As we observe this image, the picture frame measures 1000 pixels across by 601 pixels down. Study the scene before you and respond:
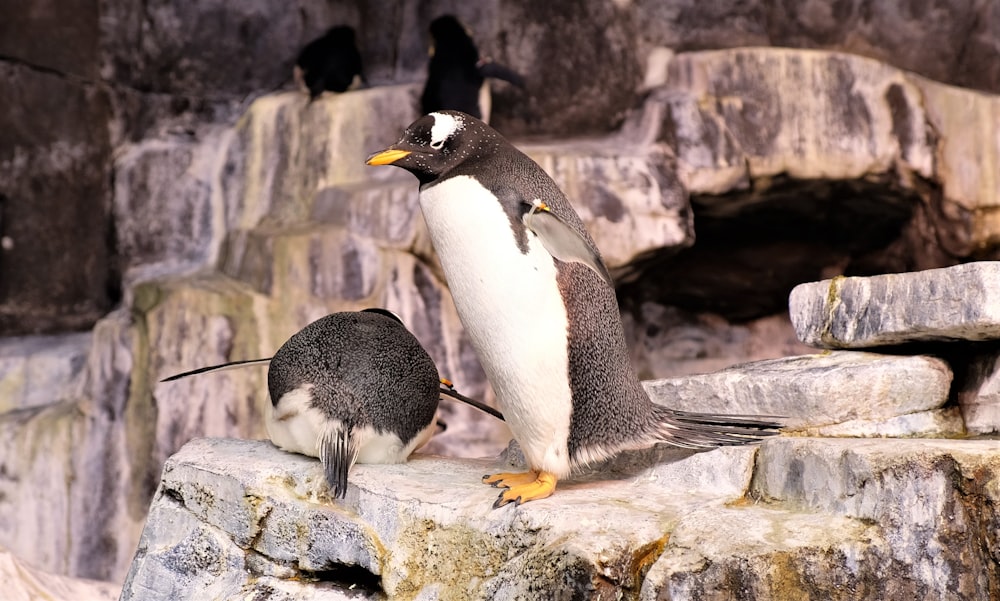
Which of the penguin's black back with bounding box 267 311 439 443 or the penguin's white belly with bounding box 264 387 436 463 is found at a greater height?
the penguin's black back with bounding box 267 311 439 443

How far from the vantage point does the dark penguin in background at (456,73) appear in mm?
5332

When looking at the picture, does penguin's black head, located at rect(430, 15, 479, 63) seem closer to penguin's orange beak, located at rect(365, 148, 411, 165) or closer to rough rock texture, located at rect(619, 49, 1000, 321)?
rough rock texture, located at rect(619, 49, 1000, 321)

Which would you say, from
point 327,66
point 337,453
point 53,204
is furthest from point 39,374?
point 337,453

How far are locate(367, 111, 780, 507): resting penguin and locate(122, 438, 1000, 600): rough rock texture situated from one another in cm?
10

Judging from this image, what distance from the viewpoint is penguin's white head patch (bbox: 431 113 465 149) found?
7.73ft

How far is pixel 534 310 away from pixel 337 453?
65 centimetres

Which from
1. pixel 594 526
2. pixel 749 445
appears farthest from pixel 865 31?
pixel 594 526

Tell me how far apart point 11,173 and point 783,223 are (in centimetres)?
410

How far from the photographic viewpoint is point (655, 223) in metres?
4.91

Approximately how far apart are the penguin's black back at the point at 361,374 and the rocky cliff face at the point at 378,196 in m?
1.74

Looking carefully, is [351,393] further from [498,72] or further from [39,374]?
[498,72]

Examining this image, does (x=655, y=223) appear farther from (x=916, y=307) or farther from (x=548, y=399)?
(x=548, y=399)

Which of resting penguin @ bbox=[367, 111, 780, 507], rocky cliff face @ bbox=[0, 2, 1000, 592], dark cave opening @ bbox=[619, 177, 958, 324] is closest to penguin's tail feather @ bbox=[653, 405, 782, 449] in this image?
resting penguin @ bbox=[367, 111, 780, 507]

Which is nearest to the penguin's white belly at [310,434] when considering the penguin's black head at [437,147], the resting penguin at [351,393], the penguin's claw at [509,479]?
the resting penguin at [351,393]
